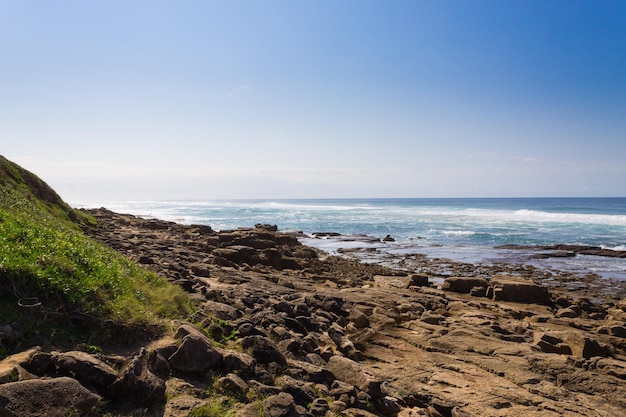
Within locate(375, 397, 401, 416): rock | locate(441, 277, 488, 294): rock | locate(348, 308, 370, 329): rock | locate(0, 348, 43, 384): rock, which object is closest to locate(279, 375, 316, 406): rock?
locate(375, 397, 401, 416): rock

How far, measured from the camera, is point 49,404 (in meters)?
4.01

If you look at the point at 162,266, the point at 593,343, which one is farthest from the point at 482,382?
the point at 162,266

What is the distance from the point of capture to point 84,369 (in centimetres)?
464

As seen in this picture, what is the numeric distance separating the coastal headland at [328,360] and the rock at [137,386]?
0.01 meters

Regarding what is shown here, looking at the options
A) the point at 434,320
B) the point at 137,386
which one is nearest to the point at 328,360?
the point at 137,386

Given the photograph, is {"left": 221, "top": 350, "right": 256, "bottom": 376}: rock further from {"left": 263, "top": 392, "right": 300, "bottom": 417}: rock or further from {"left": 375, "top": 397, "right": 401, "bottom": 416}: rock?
{"left": 375, "top": 397, "right": 401, "bottom": 416}: rock

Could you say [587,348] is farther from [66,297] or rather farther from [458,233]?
[458,233]

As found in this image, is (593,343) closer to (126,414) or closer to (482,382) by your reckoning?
(482,382)

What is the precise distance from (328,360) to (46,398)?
507 centimetres

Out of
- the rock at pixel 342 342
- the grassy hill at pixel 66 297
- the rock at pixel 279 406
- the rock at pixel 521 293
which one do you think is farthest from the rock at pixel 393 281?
the rock at pixel 279 406

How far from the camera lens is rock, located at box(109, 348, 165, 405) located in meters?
4.62

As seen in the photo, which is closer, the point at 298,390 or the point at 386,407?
the point at 298,390

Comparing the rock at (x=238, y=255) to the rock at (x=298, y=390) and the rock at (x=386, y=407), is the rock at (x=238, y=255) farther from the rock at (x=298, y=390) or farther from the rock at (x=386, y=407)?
the rock at (x=386, y=407)

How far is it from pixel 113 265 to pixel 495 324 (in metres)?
11.8
